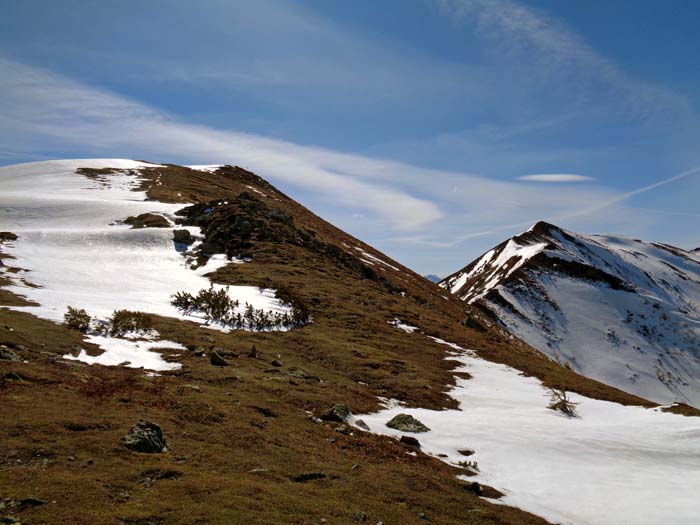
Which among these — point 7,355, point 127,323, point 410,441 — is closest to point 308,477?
point 410,441

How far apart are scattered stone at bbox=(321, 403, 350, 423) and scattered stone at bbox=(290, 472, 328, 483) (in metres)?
4.56

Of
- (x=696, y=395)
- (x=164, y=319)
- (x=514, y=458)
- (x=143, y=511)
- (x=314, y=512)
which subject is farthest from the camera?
(x=696, y=395)

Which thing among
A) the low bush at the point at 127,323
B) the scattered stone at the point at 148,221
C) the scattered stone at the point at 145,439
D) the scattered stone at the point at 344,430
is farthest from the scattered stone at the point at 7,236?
the scattered stone at the point at 344,430

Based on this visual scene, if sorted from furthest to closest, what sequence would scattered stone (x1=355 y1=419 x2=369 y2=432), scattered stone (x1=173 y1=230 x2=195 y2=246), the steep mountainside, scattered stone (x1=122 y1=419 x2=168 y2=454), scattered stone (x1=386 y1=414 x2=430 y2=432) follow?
the steep mountainside
scattered stone (x1=173 y1=230 x2=195 y2=246)
scattered stone (x1=386 y1=414 x2=430 y2=432)
scattered stone (x1=355 y1=419 x2=369 y2=432)
scattered stone (x1=122 y1=419 x2=168 y2=454)

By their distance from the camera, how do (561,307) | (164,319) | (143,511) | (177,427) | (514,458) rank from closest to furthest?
(143,511) < (177,427) < (514,458) < (164,319) < (561,307)

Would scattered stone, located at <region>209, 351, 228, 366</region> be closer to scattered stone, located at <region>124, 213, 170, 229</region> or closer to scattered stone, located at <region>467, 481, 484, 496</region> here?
scattered stone, located at <region>467, 481, 484, 496</region>

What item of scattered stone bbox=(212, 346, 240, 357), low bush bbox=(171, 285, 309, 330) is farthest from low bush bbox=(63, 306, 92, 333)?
low bush bbox=(171, 285, 309, 330)

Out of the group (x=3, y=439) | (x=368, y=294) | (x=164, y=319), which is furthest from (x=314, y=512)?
(x=368, y=294)

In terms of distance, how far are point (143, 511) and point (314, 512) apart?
2.92 meters

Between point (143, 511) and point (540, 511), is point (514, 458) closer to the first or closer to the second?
point (540, 511)

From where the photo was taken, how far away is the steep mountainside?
70375 millimetres

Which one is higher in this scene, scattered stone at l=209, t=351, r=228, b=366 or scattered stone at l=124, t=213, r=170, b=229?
scattered stone at l=124, t=213, r=170, b=229

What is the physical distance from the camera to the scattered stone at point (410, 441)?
14450 mm

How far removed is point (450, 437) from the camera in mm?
16234
